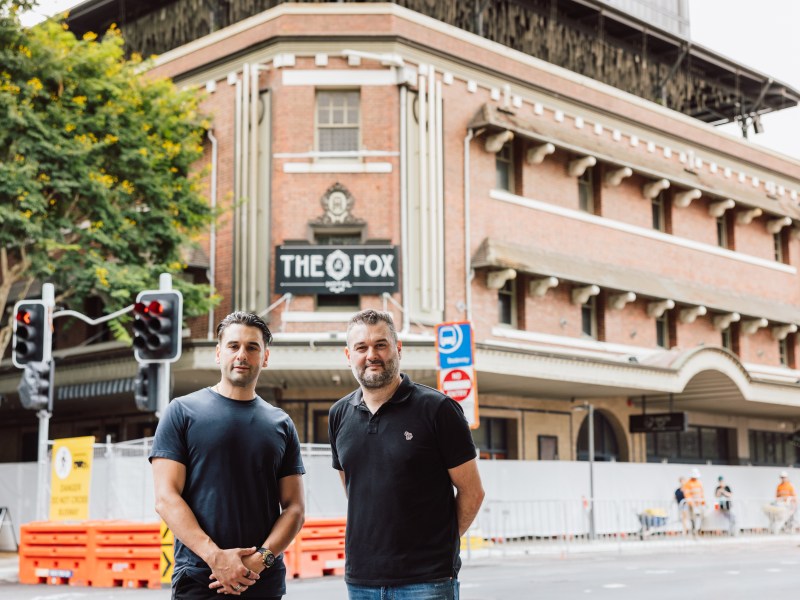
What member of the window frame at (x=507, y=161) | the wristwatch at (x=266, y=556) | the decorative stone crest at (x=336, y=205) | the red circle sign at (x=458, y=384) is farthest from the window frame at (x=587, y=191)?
the wristwatch at (x=266, y=556)

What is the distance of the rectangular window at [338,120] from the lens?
2553cm

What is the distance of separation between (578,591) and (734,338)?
72.0 ft

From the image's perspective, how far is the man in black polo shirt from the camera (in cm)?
464

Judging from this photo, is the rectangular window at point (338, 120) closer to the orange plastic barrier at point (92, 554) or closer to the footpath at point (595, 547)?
the footpath at point (595, 547)

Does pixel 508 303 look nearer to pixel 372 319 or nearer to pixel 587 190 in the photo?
pixel 587 190

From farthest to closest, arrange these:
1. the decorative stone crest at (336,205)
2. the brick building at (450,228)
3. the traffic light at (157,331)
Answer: the decorative stone crest at (336,205) < the brick building at (450,228) < the traffic light at (157,331)

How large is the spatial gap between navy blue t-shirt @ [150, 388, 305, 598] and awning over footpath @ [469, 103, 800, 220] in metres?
22.0

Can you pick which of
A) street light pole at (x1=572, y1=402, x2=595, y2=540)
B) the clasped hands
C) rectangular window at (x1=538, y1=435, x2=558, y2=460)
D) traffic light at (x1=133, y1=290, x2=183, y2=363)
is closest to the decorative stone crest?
street light pole at (x1=572, y1=402, x2=595, y2=540)

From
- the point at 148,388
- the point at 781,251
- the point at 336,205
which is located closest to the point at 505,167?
the point at 336,205

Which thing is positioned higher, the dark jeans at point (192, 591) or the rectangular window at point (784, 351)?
the rectangular window at point (784, 351)

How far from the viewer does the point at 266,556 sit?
4.55m

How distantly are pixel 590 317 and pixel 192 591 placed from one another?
25820 mm

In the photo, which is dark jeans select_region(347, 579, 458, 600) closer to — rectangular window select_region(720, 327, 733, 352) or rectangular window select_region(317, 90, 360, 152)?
rectangular window select_region(317, 90, 360, 152)

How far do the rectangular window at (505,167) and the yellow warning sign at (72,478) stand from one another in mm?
14148
